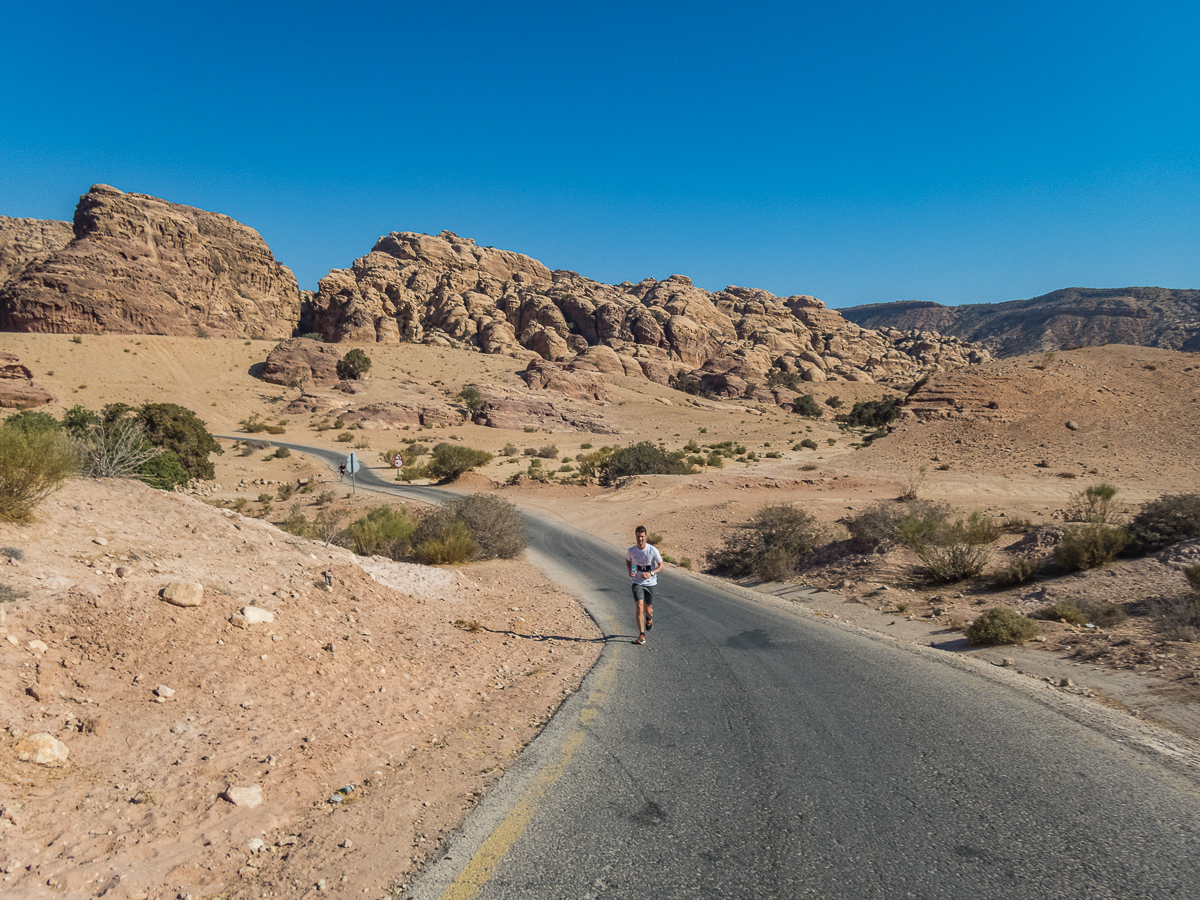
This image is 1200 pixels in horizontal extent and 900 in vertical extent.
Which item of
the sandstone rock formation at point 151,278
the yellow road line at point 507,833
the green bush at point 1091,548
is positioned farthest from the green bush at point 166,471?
the sandstone rock formation at point 151,278

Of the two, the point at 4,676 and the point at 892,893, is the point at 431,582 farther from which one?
the point at 892,893

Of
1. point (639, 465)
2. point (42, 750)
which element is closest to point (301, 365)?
point (639, 465)

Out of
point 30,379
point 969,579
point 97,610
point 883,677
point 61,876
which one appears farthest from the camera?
point 30,379

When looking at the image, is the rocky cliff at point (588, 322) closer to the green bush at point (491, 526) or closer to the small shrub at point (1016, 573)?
the green bush at point (491, 526)

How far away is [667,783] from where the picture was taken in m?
3.86

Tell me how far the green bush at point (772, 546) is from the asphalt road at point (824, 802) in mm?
7975

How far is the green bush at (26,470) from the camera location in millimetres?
6027

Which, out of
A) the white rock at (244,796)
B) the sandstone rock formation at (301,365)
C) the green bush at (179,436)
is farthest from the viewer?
the sandstone rock formation at (301,365)

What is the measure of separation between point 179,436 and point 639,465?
23003 millimetres

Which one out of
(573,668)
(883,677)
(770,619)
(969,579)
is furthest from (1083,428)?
(573,668)

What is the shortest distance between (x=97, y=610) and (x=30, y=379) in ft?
169

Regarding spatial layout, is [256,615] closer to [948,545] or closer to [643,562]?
[643,562]

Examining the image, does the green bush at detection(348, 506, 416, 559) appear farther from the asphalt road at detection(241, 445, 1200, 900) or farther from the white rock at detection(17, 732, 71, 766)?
the white rock at detection(17, 732, 71, 766)

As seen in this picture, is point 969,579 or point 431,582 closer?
point 431,582
